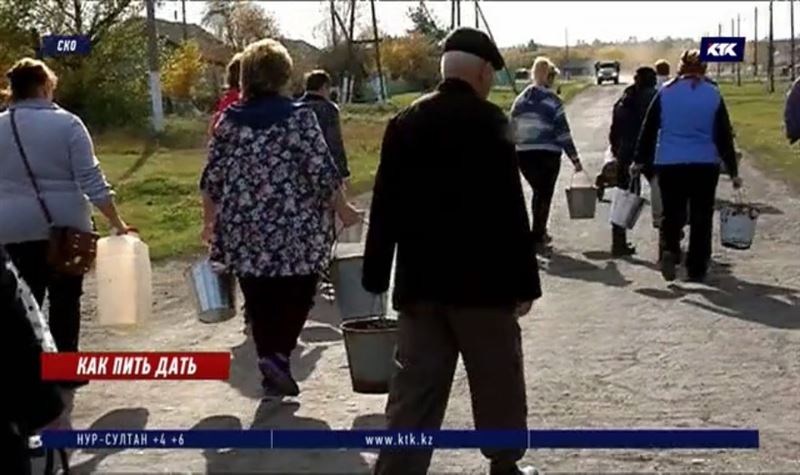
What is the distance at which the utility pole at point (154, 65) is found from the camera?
29.7 meters

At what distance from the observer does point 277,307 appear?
7645 millimetres

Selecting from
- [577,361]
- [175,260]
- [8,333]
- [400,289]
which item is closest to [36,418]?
[8,333]

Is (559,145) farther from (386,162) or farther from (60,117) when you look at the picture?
(386,162)

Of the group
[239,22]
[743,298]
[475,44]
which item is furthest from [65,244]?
[239,22]

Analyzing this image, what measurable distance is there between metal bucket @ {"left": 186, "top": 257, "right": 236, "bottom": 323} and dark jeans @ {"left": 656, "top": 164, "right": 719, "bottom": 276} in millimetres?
3829

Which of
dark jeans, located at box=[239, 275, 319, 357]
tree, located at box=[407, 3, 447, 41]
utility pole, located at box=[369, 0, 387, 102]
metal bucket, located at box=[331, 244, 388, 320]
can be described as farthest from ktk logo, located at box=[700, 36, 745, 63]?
tree, located at box=[407, 3, 447, 41]

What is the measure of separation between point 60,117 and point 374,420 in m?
2.23

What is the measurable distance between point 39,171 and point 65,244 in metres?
0.40

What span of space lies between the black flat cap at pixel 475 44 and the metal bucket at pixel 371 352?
214 centimetres

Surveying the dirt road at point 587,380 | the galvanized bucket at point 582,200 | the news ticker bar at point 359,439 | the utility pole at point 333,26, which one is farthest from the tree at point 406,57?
the news ticker bar at point 359,439

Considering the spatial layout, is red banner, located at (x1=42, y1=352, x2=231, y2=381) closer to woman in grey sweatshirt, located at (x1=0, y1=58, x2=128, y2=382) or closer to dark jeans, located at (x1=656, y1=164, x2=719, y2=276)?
woman in grey sweatshirt, located at (x1=0, y1=58, x2=128, y2=382)

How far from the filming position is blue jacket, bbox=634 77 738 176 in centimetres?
1091

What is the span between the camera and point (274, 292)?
762cm

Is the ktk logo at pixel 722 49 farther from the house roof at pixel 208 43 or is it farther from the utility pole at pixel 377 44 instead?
the utility pole at pixel 377 44
